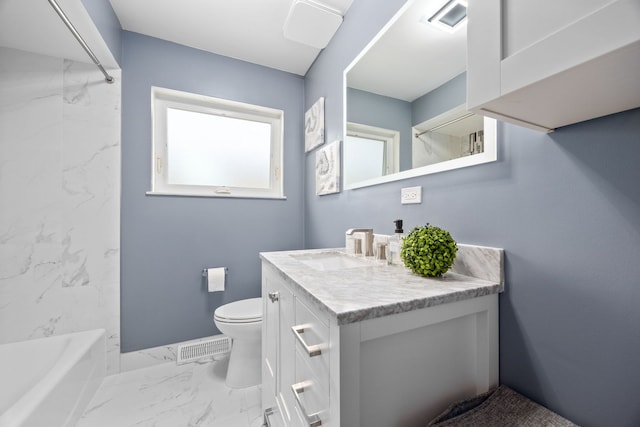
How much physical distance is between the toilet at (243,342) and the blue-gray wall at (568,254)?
4.23ft

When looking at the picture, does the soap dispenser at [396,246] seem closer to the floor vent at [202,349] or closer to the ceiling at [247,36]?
the ceiling at [247,36]

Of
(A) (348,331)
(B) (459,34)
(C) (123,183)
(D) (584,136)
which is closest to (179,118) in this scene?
(C) (123,183)

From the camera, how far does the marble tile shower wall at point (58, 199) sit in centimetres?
154

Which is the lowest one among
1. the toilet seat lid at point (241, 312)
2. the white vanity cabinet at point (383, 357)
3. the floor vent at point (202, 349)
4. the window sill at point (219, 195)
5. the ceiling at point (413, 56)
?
the floor vent at point (202, 349)

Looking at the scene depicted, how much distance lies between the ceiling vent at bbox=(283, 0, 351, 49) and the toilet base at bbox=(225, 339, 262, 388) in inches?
79.7

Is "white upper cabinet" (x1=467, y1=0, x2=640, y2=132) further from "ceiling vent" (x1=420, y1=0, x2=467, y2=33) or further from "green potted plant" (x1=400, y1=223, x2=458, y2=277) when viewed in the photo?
"ceiling vent" (x1=420, y1=0, x2=467, y2=33)

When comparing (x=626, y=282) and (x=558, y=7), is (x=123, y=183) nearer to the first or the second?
(x=558, y=7)

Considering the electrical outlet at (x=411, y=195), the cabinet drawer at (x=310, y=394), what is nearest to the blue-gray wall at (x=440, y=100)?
the electrical outlet at (x=411, y=195)

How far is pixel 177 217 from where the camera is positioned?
1909 mm

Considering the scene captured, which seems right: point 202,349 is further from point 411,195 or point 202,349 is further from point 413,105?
point 413,105

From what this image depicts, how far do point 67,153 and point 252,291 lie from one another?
1.59m

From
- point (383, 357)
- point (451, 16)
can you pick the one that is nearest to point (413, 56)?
point (451, 16)

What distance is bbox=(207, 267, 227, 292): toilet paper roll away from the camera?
191 centimetres

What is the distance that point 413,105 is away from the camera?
1.09 m
